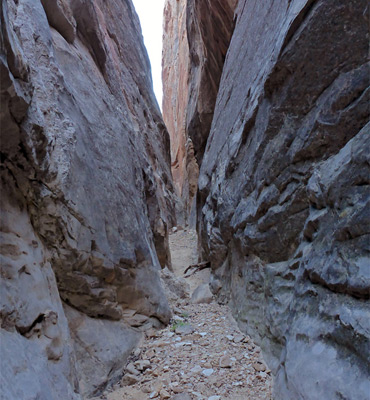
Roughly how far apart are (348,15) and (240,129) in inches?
105

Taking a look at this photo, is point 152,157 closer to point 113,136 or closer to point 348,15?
point 113,136

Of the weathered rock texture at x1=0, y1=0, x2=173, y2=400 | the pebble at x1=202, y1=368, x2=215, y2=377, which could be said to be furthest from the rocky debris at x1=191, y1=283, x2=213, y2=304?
the pebble at x1=202, y1=368, x2=215, y2=377

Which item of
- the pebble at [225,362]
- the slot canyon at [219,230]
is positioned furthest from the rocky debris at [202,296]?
the pebble at [225,362]

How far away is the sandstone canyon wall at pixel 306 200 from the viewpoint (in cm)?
239

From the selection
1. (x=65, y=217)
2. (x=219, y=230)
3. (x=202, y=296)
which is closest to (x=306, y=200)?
(x=65, y=217)

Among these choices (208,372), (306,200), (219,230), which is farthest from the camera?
(219,230)

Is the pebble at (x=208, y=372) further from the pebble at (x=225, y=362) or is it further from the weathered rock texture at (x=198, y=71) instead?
the weathered rock texture at (x=198, y=71)

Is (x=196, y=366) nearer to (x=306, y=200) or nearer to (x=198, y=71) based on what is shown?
(x=306, y=200)

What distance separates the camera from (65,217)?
3551 millimetres

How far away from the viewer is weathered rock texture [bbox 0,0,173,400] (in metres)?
Answer: 2.32

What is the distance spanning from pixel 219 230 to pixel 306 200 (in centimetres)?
328

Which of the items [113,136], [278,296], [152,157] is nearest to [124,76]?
[152,157]

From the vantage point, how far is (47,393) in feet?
6.89

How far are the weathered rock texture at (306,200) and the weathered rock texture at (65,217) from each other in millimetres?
1842
